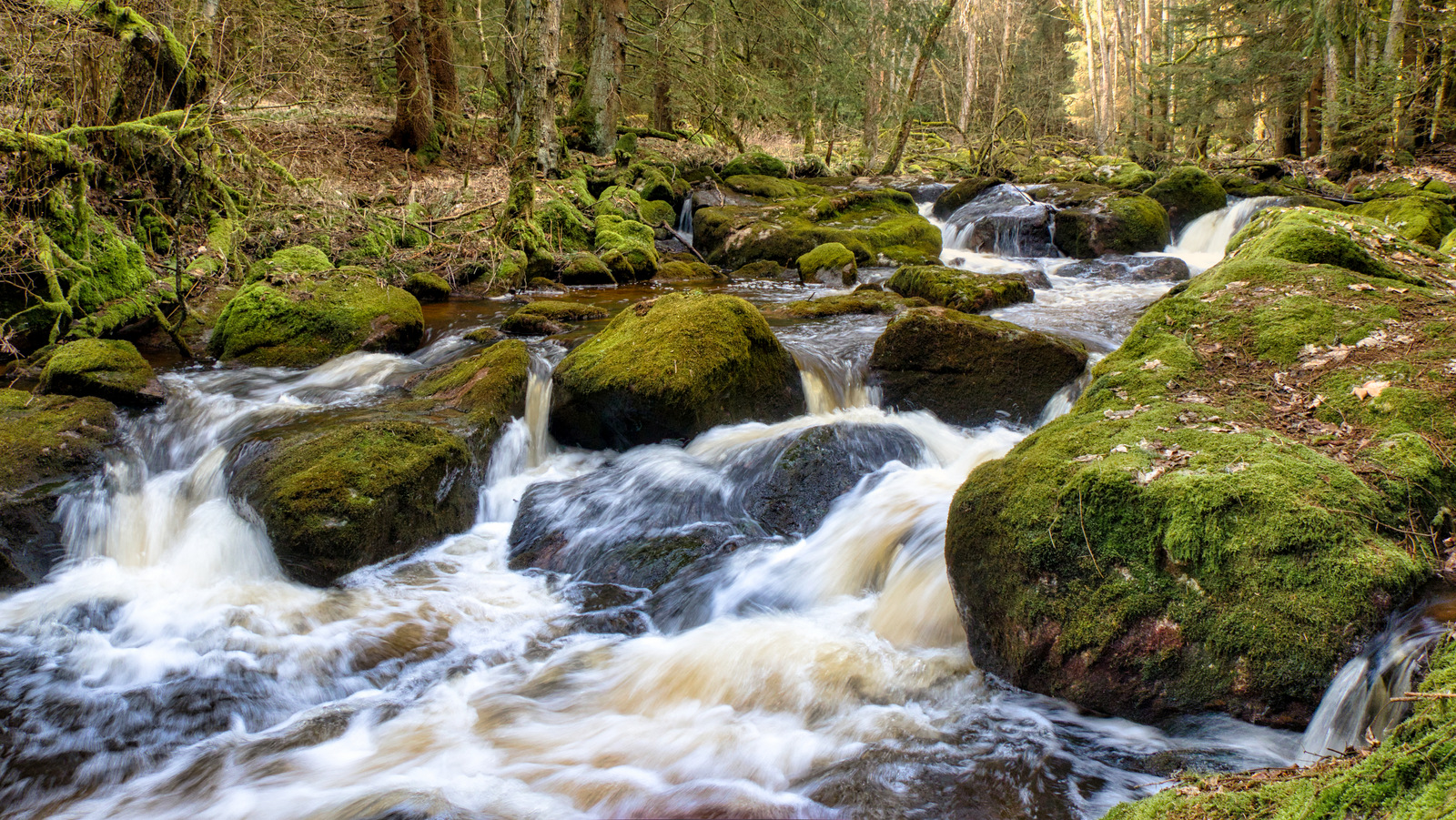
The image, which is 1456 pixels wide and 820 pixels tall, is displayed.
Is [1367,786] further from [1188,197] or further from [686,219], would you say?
[1188,197]

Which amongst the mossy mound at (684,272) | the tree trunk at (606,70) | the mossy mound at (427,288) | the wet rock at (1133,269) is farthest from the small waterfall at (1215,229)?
the mossy mound at (427,288)

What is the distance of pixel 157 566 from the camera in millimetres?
5090

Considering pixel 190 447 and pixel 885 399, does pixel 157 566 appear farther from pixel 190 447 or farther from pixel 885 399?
pixel 885 399

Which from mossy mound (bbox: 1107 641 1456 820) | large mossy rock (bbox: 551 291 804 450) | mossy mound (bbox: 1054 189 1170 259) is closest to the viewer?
mossy mound (bbox: 1107 641 1456 820)

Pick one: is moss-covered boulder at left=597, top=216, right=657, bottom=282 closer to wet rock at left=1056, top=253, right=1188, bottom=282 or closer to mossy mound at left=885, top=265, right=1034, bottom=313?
mossy mound at left=885, top=265, right=1034, bottom=313

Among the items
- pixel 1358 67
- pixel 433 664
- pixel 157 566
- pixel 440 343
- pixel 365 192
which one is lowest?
pixel 433 664

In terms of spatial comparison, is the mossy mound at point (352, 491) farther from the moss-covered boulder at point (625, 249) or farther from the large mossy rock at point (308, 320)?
the moss-covered boulder at point (625, 249)

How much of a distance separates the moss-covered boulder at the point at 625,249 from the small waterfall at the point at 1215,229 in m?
9.57

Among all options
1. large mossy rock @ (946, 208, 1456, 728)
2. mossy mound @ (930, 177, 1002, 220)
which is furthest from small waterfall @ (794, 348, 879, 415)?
mossy mound @ (930, 177, 1002, 220)

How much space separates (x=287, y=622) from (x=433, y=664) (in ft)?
3.21

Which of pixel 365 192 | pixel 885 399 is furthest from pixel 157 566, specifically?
pixel 365 192

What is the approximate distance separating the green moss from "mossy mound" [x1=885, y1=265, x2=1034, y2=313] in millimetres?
6373

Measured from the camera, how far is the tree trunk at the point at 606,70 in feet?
53.2

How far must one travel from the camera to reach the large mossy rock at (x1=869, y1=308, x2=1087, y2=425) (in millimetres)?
6691
